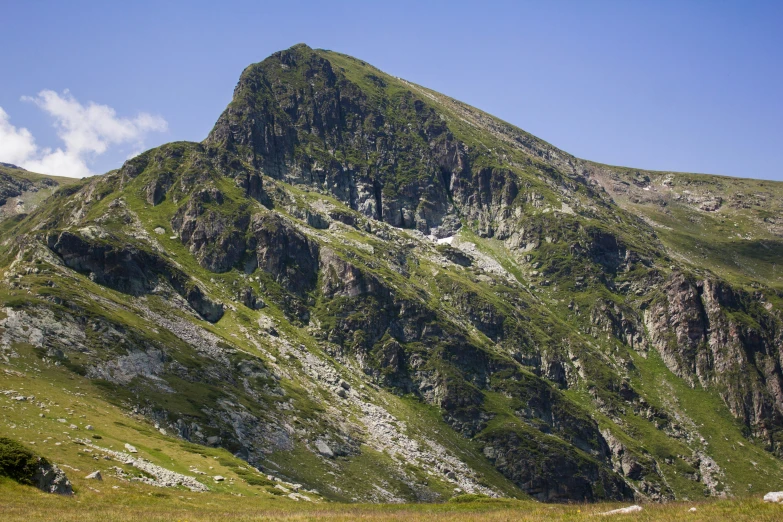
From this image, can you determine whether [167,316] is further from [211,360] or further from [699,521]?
[699,521]

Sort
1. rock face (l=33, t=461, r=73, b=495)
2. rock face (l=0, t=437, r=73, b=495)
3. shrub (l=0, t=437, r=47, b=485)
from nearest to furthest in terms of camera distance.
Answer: shrub (l=0, t=437, r=47, b=485)
rock face (l=0, t=437, r=73, b=495)
rock face (l=33, t=461, r=73, b=495)

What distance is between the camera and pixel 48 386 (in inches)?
3856

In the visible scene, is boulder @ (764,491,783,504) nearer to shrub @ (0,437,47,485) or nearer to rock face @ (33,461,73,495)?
rock face @ (33,461,73,495)

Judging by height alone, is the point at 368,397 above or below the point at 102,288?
below

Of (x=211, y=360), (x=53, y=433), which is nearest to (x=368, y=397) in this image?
(x=211, y=360)

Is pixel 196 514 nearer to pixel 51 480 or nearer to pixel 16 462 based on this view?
pixel 51 480

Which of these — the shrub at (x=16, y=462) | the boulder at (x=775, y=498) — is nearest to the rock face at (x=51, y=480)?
the shrub at (x=16, y=462)

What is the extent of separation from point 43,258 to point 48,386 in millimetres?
85562

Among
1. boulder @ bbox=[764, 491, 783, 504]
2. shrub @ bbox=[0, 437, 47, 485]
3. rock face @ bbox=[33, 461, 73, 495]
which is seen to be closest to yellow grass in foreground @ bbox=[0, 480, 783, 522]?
boulder @ bbox=[764, 491, 783, 504]

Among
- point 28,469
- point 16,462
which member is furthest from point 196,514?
point 16,462

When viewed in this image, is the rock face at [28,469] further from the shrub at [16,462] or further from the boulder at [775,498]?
the boulder at [775,498]

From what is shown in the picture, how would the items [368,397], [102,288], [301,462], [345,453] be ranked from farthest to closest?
[368,397], [102,288], [345,453], [301,462]

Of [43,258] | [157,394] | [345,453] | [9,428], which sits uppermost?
[43,258]

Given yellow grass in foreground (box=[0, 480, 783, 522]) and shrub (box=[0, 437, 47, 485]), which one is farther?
shrub (box=[0, 437, 47, 485])
